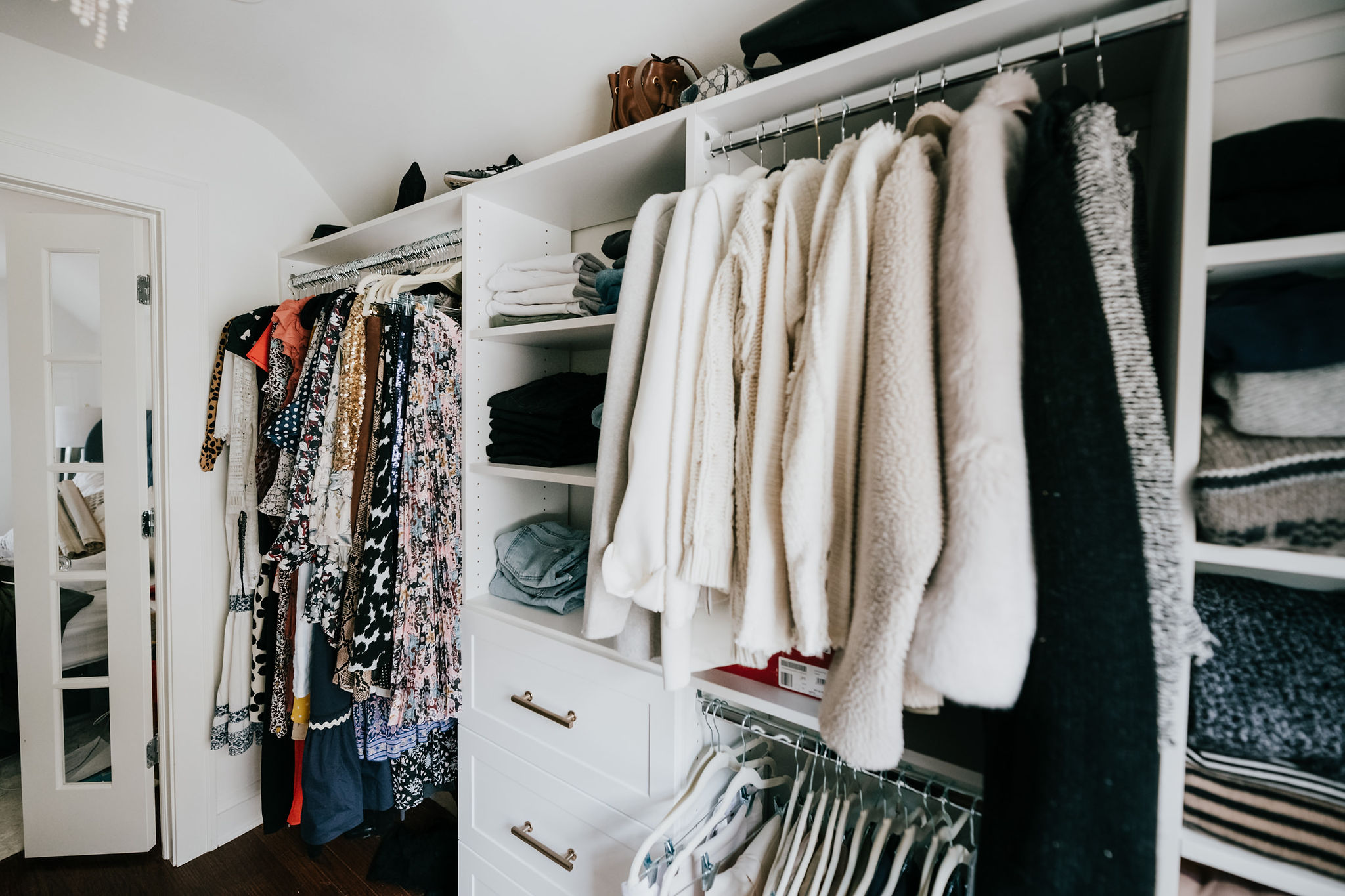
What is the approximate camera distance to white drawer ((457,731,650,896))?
1.05m

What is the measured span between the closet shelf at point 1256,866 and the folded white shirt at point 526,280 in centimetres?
127

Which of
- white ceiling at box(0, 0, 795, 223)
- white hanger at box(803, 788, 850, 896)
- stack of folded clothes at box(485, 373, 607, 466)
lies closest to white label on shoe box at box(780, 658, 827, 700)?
white hanger at box(803, 788, 850, 896)

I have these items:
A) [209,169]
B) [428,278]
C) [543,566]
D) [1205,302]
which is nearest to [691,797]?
[543,566]

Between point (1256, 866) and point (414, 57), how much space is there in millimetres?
2135

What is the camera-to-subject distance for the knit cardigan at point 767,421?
25.1 inches

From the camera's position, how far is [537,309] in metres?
1.18

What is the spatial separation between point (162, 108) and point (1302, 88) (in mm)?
2671

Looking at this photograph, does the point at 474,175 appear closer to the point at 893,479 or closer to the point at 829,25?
the point at 829,25

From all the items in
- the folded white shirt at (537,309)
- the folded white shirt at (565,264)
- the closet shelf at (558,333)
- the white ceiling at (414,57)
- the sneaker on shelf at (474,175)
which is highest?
the white ceiling at (414,57)

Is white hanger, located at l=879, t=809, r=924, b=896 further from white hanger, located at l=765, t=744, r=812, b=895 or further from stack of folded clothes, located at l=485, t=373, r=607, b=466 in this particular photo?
stack of folded clothes, located at l=485, t=373, r=607, b=466

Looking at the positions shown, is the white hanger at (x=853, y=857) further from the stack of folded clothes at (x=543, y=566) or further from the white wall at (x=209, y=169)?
the white wall at (x=209, y=169)

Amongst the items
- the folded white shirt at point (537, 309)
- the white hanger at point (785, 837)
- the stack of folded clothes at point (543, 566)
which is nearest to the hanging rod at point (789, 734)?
the white hanger at point (785, 837)

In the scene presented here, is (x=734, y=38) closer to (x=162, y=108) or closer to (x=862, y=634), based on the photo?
(x=862, y=634)

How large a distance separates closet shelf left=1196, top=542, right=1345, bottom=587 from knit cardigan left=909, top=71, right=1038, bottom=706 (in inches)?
10.5
